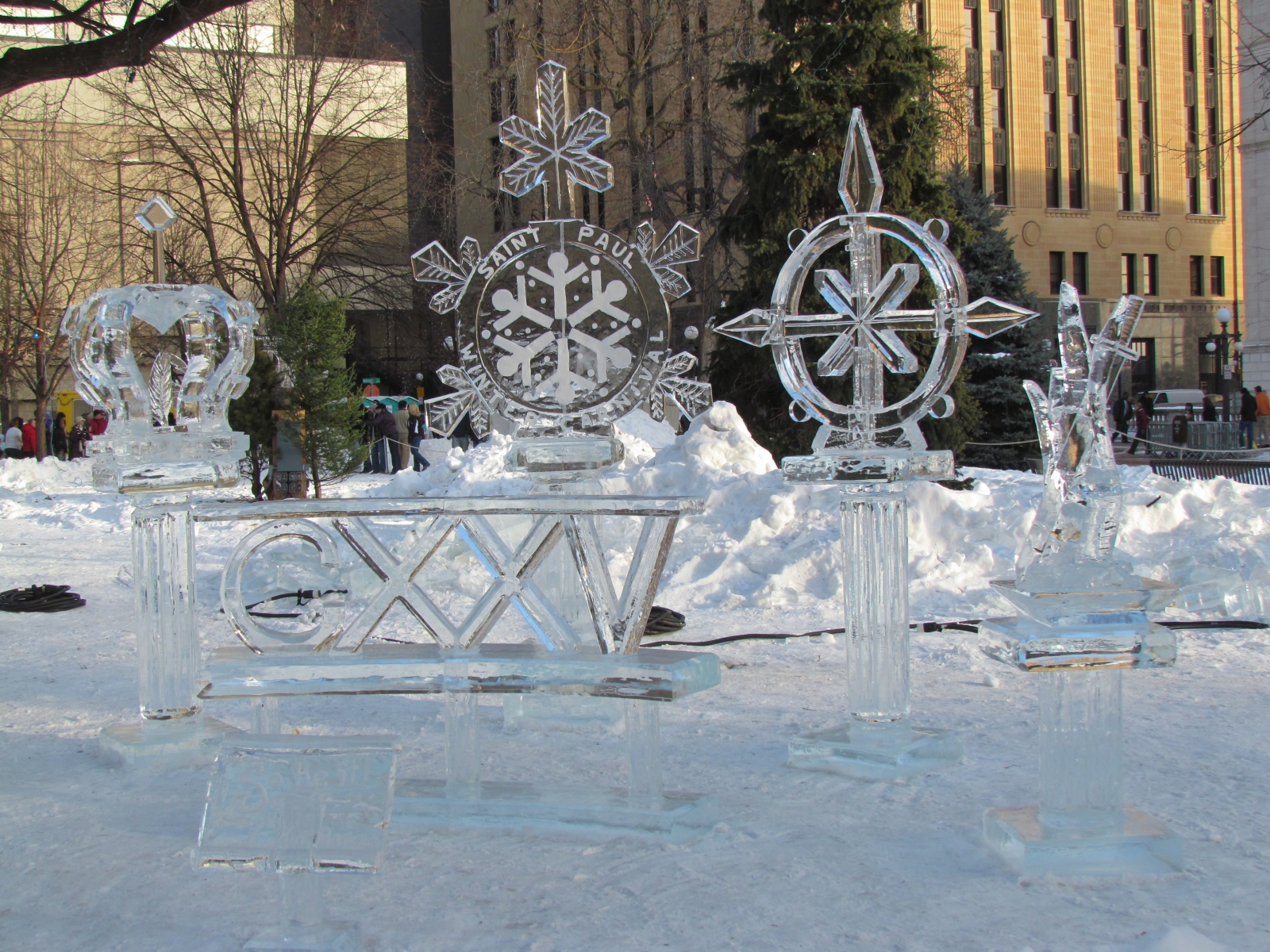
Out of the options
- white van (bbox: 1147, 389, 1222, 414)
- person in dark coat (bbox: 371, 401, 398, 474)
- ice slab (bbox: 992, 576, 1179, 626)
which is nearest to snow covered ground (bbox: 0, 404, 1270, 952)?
ice slab (bbox: 992, 576, 1179, 626)

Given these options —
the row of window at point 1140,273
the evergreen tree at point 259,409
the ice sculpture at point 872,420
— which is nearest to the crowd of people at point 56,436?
the evergreen tree at point 259,409

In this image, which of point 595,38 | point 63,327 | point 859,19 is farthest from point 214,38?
point 63,327

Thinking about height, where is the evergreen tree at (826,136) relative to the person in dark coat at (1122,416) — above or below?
above

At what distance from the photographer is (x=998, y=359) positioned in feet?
55.0

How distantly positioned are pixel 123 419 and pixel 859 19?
11.9m

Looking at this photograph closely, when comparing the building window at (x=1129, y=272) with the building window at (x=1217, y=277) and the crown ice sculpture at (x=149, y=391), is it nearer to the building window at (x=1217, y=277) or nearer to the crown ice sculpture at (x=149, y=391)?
the building window at (x=1217, y=277)

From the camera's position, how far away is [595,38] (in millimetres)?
21188

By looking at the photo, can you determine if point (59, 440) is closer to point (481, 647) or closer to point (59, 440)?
point (59, 440)

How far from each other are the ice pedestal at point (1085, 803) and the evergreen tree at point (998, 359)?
12.0 m

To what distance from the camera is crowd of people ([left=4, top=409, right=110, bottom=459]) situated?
88.8 ft

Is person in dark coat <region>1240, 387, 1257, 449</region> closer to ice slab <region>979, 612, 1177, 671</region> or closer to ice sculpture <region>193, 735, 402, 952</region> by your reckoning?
ice slab <region>979, 612, 1177, 671</region>

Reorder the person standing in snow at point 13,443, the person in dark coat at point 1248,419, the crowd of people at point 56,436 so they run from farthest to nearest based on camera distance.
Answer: the crowd of people at point 56,436 < the person standing in snow at point 13,443 < the person in dark coat at point 1248,419

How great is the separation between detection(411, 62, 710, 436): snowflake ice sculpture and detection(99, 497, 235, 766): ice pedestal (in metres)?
1.31

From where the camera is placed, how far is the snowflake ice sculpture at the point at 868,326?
15.3 feet
